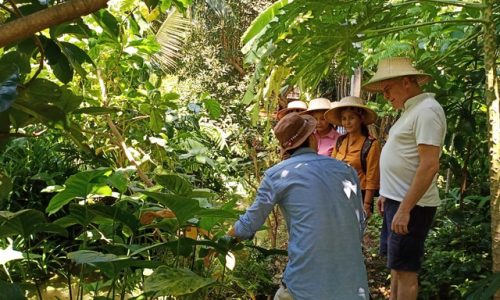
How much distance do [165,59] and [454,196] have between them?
8.19m

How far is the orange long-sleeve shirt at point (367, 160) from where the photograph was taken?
276 centimetres

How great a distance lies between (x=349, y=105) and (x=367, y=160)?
1.13 ft

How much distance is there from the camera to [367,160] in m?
2.77

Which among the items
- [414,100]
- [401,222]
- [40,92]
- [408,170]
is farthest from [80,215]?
[414,100]

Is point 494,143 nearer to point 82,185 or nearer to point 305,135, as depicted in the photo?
point 305,135

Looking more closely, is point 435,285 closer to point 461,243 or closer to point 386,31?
point 461,243

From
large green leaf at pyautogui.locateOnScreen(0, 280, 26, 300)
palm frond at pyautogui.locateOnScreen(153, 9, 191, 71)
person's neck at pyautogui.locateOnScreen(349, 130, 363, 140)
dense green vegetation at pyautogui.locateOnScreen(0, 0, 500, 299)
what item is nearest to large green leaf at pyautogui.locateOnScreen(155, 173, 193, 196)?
dense green vegetation at pyautogui.locateOnScreen(0, 0, 500, 299)

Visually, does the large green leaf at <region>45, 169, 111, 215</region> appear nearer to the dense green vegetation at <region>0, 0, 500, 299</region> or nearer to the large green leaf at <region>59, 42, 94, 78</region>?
the dense green vegetation at <region>0, 0, 500, 299</region>

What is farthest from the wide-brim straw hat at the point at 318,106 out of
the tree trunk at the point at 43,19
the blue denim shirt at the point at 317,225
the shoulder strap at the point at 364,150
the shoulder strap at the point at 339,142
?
the tree trunk at the point at 43,19

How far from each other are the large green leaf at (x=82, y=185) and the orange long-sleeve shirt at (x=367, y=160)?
1537 mm

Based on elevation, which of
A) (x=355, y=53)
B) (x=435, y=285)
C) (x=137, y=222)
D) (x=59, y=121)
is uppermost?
(x=355, y=53)

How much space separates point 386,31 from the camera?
2.13 m

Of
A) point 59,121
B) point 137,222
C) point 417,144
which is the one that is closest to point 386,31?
point 417,144

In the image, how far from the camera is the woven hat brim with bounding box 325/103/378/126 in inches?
114
